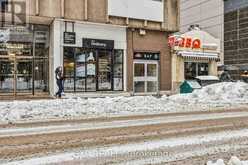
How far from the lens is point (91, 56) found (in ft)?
76.3

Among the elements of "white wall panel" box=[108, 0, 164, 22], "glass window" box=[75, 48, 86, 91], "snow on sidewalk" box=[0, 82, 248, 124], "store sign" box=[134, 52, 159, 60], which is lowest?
"snow on sidewalk" box=[0, 82, 248, 124]

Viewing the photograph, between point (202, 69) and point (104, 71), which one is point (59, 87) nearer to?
point (104, 71)

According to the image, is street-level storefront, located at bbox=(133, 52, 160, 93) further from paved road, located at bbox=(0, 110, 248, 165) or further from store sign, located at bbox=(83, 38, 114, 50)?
paved road, located at bbox=(0, 110, 248, 165)

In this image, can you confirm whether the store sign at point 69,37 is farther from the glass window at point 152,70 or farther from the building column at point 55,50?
the glass window at point 152,70

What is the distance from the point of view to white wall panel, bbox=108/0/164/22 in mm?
23469

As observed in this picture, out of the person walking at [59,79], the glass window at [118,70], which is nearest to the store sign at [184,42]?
the glass window at [118,70]

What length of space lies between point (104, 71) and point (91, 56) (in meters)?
1.43

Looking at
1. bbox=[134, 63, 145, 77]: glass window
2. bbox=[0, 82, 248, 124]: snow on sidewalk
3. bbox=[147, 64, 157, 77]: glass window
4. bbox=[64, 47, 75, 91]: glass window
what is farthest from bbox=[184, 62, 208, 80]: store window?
bbox=[64, 47, 75, 91]: glass window

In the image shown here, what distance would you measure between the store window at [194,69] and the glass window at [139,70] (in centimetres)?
440

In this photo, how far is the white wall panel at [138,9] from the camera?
2347 cm

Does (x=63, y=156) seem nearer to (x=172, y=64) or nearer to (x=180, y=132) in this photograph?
(x=180, y=132)

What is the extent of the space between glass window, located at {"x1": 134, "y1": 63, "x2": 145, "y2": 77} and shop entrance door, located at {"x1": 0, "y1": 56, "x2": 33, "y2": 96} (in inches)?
295

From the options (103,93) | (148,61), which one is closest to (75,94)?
(103,93)

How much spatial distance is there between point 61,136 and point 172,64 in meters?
19.6
